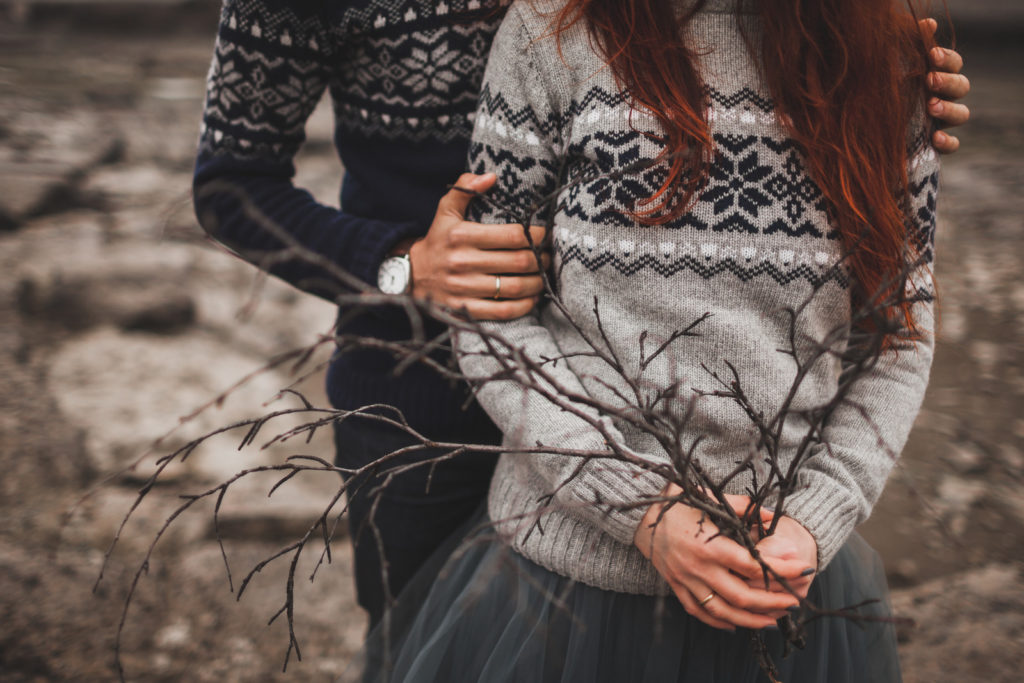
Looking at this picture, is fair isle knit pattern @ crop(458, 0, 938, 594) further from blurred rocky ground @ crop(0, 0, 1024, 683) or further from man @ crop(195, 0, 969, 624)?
blurred rocky ground @ crop(0, 0, 1024, 683)

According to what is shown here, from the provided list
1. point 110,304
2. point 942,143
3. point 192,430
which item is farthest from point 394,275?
point 110,304

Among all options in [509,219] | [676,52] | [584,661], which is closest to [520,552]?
[584,661]

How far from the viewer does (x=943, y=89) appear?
838mm

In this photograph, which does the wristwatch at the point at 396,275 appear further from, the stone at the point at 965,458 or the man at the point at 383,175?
the stone at the point at 965,458

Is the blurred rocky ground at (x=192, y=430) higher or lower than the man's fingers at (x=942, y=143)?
lower

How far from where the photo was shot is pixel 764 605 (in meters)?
0.71

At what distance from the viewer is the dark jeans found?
3.53ft

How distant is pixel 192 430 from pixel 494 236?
6.18 ft

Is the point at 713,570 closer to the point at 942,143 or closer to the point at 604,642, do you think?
the point at 604,642

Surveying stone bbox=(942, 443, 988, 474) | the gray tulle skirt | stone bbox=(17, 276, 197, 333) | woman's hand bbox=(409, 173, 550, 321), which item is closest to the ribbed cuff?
the gray tulle skirt

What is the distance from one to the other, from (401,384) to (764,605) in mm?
581

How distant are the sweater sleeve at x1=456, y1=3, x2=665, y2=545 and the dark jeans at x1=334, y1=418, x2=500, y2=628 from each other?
0.87 feet

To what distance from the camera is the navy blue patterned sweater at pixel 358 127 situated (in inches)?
35.0

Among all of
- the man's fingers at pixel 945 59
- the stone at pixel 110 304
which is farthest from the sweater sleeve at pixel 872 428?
the stone at pixel 110 304
